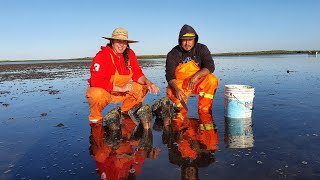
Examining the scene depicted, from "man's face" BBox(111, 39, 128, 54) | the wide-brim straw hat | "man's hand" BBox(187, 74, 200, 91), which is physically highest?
the wide-brim straw hat

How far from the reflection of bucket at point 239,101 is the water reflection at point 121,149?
169cm

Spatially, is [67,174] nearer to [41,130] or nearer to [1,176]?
[1,176]

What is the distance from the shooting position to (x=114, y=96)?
18.2ft

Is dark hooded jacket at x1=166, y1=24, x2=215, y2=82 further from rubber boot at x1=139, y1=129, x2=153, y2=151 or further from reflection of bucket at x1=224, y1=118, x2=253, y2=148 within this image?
rubber boot at x1=139, y1=129, x2=153, y2=151

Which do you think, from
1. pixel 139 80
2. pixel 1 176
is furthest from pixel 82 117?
pixel 1 176

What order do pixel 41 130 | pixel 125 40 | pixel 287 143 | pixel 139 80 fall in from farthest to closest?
1. pixel 139 80
2. pixel 125 40
3. pixel 41 130
4. pixel 287 143

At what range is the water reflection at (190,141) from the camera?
3.05 m

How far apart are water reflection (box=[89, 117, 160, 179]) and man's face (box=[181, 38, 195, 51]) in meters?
2.17

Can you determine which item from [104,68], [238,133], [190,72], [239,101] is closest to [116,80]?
[104,68]

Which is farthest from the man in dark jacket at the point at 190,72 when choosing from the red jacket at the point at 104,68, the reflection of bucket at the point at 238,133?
the red jacket at the point at 104,68

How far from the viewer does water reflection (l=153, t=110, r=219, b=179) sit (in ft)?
10.0

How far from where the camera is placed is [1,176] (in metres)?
2.97

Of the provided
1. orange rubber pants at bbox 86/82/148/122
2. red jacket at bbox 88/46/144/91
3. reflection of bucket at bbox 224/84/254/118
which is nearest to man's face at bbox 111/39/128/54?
red jacket at bbox 88/46/144/91

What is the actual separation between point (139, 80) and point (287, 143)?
3.27 m
